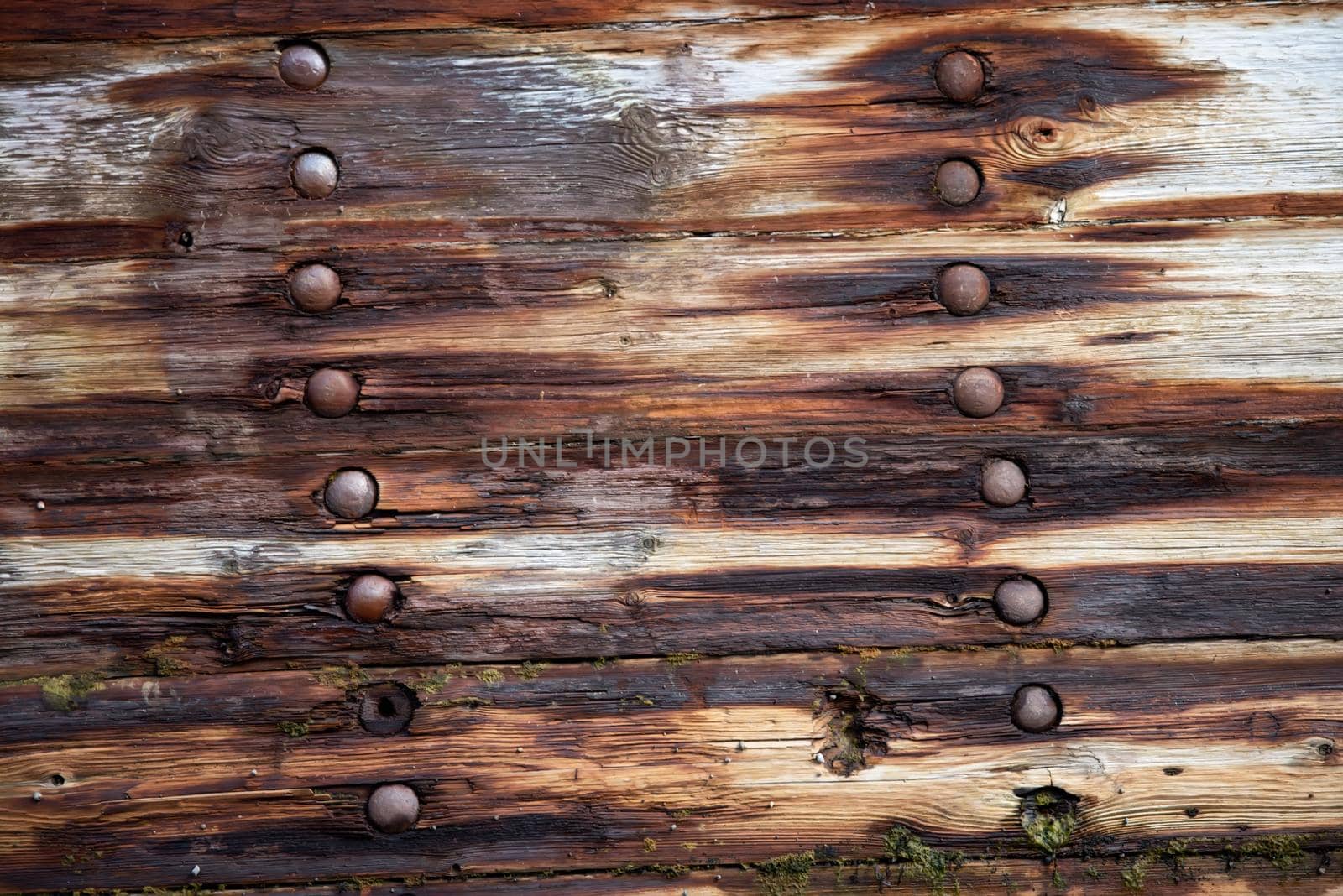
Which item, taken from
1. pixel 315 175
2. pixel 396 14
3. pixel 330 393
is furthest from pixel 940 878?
pixel 396 14

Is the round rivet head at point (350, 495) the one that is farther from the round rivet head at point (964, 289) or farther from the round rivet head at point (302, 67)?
the round rivet head at point (964, 289)

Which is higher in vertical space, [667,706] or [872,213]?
[872,213]

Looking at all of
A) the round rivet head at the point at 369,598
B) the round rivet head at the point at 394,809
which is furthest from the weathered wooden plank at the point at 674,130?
the round rivet head at the point at 394,809

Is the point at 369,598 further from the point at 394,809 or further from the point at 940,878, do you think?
the point at 940,878

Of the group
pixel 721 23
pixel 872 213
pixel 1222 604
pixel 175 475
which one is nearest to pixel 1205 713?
pixel 1222 604

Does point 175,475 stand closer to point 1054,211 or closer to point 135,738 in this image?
point 135,738
